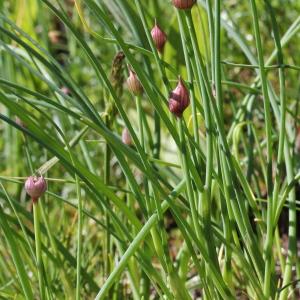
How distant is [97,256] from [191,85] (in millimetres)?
633

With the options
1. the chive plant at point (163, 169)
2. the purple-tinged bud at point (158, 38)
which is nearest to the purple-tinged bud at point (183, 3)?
the chive plant at point (163, 169)

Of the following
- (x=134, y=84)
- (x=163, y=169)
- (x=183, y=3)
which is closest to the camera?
(x=183, y=3)

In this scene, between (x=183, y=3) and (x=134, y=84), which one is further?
(x=134, y=84)

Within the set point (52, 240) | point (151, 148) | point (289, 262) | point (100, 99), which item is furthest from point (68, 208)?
point (289, 262)

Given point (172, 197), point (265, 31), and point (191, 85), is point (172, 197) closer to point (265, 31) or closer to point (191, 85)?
point (191, 85)

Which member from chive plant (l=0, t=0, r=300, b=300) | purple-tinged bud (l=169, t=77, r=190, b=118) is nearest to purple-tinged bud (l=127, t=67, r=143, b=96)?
chive plant (l=0, t=0, r=300, b=300)

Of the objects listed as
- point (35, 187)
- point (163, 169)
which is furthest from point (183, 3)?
point (163, 169)

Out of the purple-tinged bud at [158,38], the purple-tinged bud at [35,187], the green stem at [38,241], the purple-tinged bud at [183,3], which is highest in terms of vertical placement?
the purple-tinged bud at [183,3]

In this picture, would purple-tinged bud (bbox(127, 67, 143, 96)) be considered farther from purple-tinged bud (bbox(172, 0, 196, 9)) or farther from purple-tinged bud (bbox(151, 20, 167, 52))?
purple-tinged bud (bbox(172, 0, 196, 9))

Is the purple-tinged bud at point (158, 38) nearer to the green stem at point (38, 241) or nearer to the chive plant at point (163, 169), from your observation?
the chive plant at point (163, 169)

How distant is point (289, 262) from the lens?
0.93 metres

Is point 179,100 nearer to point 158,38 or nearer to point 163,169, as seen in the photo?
point 158,38

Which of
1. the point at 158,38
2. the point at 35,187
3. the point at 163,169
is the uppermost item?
the point at 158,38

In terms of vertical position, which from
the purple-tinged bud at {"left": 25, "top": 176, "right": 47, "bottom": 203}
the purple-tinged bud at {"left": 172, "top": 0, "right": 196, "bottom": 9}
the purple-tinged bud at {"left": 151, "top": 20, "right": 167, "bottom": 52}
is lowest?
the purple-tinged bud at {"left": 25, "top": 176, "right": 47, "bottom": 203}
